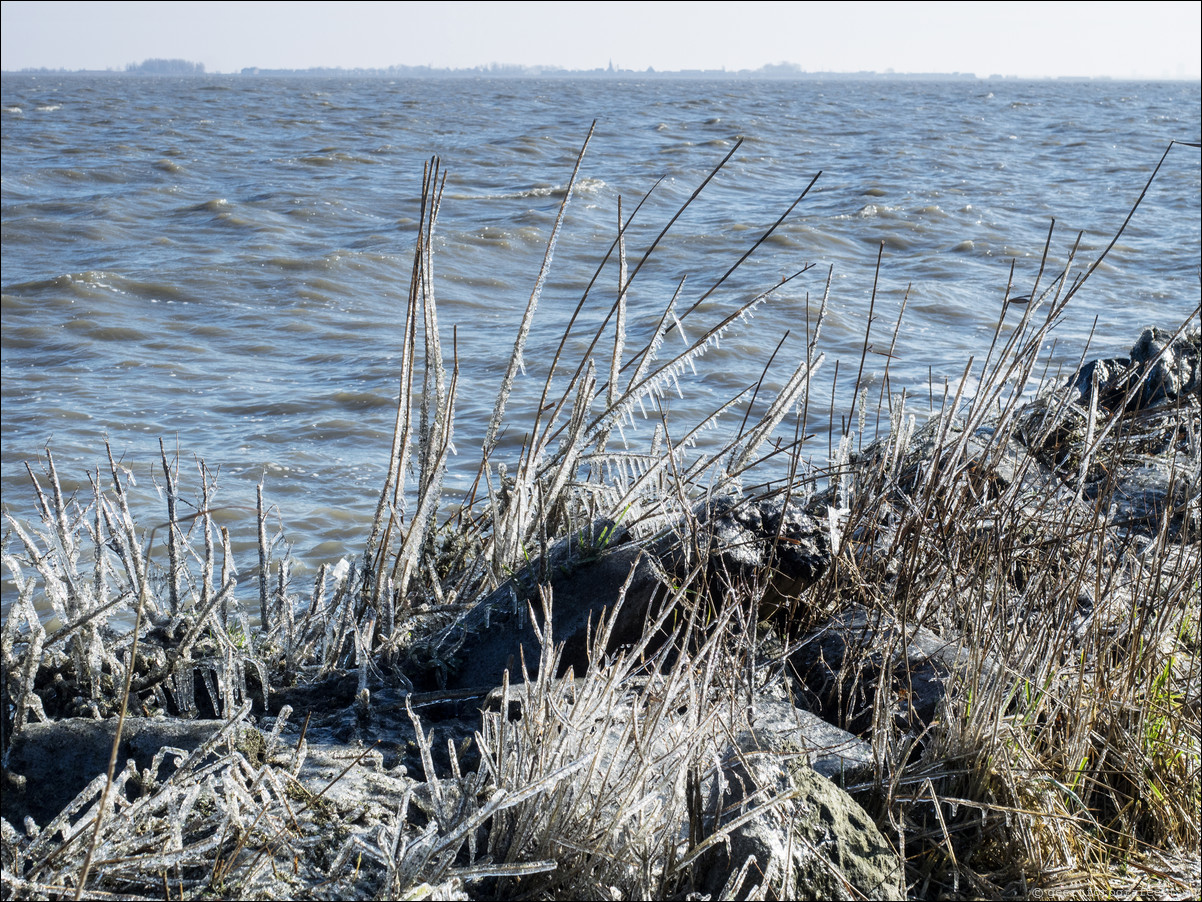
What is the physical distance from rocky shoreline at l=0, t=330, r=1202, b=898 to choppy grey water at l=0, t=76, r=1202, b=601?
82cm

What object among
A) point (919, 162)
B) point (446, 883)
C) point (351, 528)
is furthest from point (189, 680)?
point (919, 162)

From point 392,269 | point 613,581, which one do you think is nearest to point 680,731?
point 613,581

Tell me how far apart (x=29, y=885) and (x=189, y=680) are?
0.88 meters

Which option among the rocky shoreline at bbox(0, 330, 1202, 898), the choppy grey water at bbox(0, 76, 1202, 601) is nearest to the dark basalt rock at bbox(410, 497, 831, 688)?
the rocky shoreline at bbox(0, 330, 1202, 898)

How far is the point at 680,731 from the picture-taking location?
1.71 meters

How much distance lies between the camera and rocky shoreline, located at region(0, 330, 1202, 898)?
62.7 inches

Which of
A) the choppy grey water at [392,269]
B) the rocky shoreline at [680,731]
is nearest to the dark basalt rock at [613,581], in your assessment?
the rocky shoreline at [680,731]

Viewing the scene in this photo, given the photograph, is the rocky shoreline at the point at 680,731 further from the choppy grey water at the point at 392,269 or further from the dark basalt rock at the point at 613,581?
the choppy grey water at the point at 392,269

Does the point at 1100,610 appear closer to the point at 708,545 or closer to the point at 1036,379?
the point at 708,545

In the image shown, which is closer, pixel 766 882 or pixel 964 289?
pixel 766 882

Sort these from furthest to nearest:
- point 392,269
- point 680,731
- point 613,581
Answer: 1. point 392,269
2. point 613,581
3. point 680,731

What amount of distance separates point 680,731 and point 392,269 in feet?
33.0

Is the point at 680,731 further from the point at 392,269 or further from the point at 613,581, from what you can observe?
the point at 392,269

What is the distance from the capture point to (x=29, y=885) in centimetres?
137
